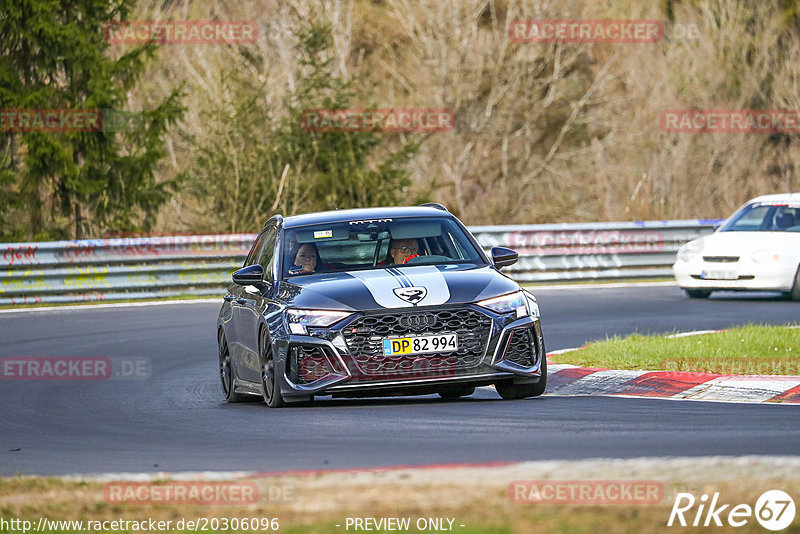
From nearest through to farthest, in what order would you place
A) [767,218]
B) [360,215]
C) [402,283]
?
1. [402,283]
2. [360,215]
3. [767,218]

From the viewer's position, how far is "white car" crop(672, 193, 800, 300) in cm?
2084

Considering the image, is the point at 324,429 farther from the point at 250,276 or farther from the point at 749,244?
the point at 749,244

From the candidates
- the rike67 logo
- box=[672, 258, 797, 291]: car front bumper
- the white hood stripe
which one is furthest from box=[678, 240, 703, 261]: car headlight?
the rike67 logo

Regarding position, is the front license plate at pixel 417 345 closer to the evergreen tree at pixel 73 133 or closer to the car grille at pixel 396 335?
the car grille at pixel 396 335

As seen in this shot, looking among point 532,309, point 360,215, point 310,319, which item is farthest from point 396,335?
point 360,215

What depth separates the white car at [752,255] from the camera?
2084 centimetres

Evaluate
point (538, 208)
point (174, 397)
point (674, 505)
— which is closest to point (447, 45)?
point (538, 208)

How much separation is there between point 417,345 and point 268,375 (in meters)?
1.29

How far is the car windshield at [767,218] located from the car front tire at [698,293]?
0.96m

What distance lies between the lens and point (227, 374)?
40.3ft

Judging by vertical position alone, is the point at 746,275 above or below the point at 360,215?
below

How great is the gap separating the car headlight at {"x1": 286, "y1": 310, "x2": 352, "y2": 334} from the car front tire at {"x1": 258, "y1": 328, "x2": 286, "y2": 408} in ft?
1.13

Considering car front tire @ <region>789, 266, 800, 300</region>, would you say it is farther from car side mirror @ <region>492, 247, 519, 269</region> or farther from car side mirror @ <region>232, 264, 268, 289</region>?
car side mirror @ <region>232, 264, 268, 289</region>

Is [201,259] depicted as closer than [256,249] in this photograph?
No
